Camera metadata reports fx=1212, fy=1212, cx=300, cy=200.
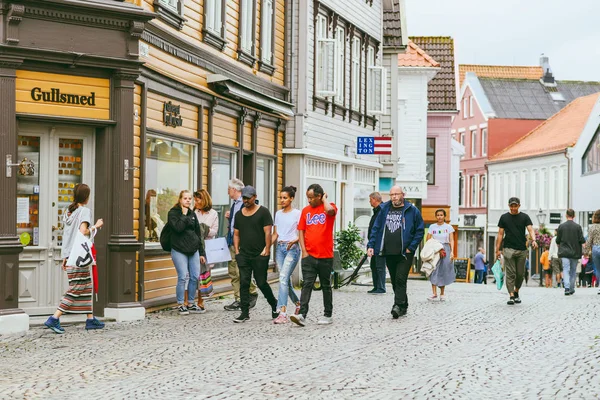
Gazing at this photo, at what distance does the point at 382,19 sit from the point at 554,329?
64.8 feet

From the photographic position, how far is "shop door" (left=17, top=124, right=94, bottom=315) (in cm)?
1480

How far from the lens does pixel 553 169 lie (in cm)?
6334

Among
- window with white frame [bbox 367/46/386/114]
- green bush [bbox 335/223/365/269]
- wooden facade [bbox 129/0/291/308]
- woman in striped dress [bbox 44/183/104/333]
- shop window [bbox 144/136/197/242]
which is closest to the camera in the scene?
woman in striped dress [bbox 44/183/104/333]

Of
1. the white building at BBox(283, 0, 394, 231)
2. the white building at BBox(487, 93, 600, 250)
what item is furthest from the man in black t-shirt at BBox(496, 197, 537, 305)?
the white building at BBox(487, 93, 600, 250)

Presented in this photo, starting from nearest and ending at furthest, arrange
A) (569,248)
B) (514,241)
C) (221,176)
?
1. (514,241)
2. (221,176)
3. (569,248)

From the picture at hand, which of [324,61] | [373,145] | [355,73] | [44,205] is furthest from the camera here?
[355,73]

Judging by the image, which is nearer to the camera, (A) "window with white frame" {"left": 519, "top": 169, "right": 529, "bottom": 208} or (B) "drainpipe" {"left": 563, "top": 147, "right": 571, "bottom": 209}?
(B) "drainpipe" {"left": 563, "top": 147, "right": 571, "bottom": 209}

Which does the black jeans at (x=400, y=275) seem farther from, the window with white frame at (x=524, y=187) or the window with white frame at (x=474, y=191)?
the window with white frame at (x=474, y=191)

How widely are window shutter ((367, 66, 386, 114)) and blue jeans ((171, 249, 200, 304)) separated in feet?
50.6

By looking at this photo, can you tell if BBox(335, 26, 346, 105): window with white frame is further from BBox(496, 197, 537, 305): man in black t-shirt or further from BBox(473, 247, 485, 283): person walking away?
BBox(473, 247, 485, 283): person walking away

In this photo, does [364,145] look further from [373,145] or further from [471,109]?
[471,109]

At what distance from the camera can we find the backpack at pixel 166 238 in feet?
53.7

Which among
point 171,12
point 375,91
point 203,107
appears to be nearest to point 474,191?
point 375,91

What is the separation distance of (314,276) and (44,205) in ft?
11.4
